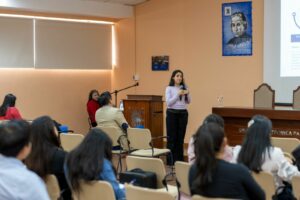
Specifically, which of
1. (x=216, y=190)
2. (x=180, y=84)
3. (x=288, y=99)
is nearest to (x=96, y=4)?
(x=180, y=84)

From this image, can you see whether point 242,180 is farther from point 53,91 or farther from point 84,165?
point 53,91

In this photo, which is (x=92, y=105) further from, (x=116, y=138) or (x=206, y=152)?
(x=206, y=152)

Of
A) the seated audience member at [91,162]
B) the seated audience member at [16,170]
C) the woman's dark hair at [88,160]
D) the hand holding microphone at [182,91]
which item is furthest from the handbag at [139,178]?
the hand holding microphone at [182,91]

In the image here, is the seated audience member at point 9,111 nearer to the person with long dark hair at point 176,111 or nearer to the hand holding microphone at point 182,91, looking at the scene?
the person with long dark hair at point 176,111

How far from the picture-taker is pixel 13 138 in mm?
2240

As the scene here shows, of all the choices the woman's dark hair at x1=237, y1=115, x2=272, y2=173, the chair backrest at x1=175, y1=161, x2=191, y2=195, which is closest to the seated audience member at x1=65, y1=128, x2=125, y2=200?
the chair backrest at x1=175, y1=161, x2=191, y2=195

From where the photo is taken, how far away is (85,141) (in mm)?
3271

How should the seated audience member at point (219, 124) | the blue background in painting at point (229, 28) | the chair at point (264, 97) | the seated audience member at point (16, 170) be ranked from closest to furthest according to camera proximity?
the seated audience member at point (16, 170) → the seated audience member at point (219, 124) → the chair at point (264, 97) → the blue background in painting at point (229, 28)

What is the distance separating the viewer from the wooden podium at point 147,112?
848cm

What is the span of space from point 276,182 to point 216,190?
1007 mm

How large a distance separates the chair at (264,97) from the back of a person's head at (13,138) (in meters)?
5.49

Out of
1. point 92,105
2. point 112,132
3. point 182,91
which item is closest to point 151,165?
point 112,132

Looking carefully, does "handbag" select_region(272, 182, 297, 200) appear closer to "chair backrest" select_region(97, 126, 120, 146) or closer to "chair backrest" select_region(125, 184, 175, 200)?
"chair backrest" select_region(125, 184, 175, 200)

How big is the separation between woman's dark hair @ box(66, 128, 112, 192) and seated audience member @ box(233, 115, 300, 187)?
103cm
